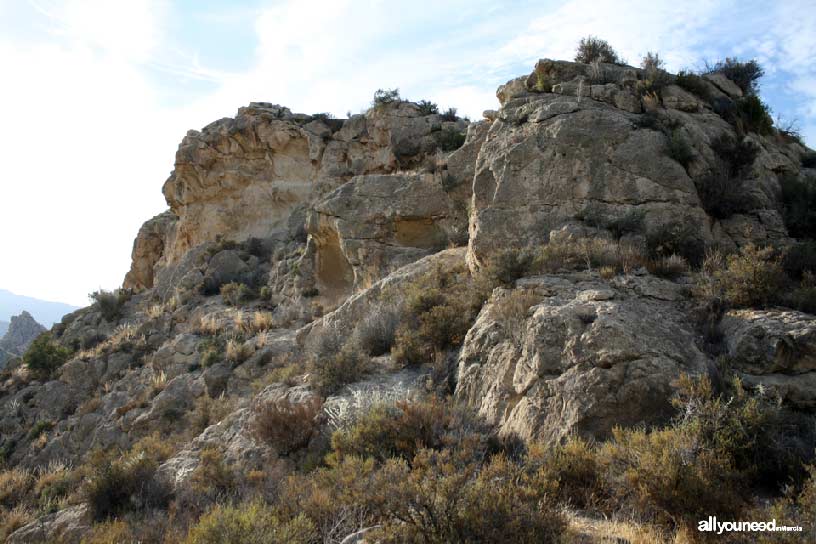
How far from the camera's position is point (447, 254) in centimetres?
1059

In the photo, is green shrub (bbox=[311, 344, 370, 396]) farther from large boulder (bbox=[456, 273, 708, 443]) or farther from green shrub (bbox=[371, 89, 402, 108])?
green shrub (bbox=[371, 89, 402, 108])

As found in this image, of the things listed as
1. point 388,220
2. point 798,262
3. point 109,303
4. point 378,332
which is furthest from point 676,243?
point 109,303

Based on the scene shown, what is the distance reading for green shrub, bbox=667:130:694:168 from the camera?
29.1 ft

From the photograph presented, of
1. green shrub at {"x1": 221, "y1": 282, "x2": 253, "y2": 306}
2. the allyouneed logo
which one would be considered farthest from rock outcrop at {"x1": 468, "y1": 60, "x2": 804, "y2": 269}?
green shrub at {"x1": 221, "y1": 282, "x2": 253, "y2": 306}

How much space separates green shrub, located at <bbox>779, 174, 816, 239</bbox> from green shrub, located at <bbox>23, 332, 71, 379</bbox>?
19151mm

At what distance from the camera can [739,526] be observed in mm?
3537

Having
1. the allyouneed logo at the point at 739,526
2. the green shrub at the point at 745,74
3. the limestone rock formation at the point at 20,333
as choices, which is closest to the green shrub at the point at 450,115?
the green shrub at the point at 745,74

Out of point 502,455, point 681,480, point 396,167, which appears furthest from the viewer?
point 396,167

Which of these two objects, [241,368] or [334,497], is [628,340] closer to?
[334,497]

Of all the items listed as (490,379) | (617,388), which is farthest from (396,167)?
(617,388)

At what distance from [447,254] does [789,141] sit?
8.34 meters

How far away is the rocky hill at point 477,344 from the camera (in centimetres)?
474

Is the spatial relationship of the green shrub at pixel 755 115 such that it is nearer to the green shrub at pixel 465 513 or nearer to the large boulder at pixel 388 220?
the large boulder at pixel 388 220

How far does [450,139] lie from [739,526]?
14499mm
